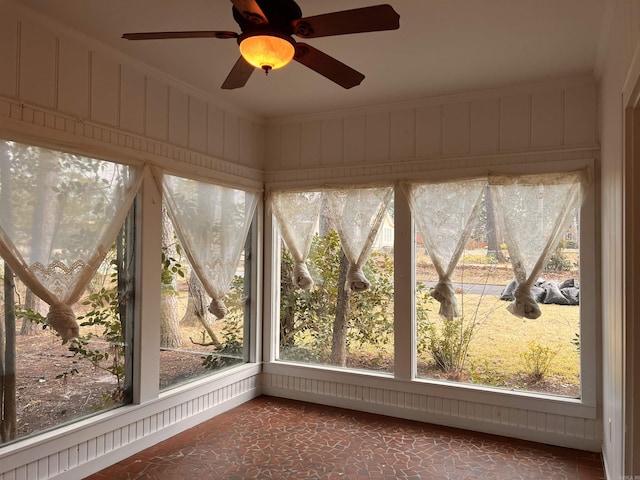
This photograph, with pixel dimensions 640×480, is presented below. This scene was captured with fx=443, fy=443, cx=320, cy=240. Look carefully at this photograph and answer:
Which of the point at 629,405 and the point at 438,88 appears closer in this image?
the point at 629,405

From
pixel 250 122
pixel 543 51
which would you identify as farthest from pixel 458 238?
pixel 250 122

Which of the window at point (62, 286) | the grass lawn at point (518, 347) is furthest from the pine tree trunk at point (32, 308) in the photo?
the grass lawn at point (518, 347)

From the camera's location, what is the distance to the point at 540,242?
3.42 m

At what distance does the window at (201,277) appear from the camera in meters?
3.55

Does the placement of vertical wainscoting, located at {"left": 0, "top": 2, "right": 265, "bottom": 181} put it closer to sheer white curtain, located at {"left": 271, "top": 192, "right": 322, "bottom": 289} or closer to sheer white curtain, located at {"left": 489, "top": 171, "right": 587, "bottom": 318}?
sheer white curtain, located at {"left": 271, "top": 192, "right": 322, "bottom": 289}

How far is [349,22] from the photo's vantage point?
1845mm

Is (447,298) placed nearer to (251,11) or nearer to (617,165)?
(617,165)

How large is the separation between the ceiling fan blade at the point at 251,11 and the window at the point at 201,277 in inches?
76.7

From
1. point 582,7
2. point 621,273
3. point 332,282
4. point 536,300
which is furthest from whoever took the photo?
point 332,282

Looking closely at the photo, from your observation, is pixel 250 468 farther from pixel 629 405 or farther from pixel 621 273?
pixel 621 273

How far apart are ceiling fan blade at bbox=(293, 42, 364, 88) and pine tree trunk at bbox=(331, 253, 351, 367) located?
2.17 meters

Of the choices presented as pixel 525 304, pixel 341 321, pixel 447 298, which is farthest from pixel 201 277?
pixel 525 304

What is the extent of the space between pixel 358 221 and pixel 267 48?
2.35 meters

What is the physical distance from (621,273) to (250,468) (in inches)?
97.3
